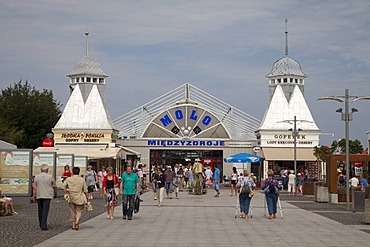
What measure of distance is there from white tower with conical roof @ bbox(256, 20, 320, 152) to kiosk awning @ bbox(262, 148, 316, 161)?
26 centimetres

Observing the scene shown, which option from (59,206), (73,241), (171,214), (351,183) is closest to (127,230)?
(73,241)

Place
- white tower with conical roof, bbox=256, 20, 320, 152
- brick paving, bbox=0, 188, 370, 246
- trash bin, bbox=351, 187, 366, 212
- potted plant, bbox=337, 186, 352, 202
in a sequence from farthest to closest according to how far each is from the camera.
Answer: white tower with conical roof, bbox=256, 20, 320, 152 < potted plant, bbox=337, 186, 352, 202 < trash bin, bbox=351, 187, 366, 212 < brick paving, bbox=0, 188, 370, 246

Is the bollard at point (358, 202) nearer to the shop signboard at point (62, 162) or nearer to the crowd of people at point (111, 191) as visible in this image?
the crowd of people at point (111, 191)

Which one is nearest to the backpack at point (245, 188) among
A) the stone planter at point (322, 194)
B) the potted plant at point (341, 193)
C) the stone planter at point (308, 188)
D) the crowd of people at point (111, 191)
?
the crowd of people at point (111, 191)

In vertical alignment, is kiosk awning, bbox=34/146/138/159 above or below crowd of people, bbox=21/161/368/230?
above

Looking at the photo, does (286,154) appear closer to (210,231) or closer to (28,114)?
(28,114)

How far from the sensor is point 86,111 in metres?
57.8

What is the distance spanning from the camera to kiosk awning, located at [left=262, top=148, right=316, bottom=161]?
54.0 metres

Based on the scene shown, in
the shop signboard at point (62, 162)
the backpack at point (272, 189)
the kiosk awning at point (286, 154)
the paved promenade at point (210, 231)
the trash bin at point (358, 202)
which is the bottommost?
the paved promenade at point (210, 231)

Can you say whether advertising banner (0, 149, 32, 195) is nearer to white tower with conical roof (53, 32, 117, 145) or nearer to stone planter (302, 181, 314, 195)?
stone planter (302, 181, 314, 195)

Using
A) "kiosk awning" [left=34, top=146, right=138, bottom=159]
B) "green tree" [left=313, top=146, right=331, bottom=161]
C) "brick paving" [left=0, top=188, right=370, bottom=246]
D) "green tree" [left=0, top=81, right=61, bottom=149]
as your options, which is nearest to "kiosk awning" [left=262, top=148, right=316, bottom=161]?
"green tree" [left=313, top=146, right=331, bottom=161]

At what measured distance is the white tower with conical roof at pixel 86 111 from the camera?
5662cm

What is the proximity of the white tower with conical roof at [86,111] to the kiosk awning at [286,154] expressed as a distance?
1346 cm

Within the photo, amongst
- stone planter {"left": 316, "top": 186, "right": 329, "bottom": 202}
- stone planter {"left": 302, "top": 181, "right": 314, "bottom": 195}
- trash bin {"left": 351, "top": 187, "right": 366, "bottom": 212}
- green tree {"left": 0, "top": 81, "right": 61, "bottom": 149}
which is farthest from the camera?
green tree {"left": 0, "top": 81, "right": 61, "bottom": 149}
